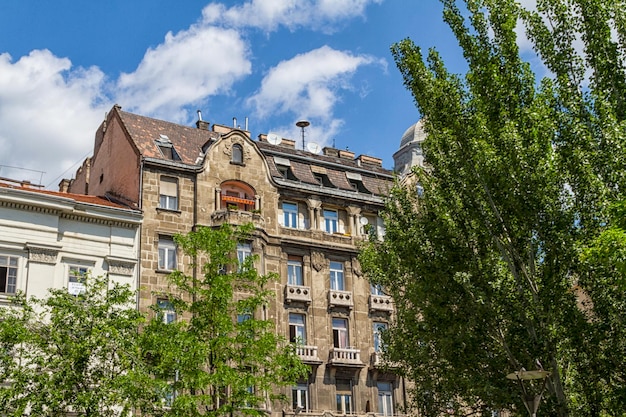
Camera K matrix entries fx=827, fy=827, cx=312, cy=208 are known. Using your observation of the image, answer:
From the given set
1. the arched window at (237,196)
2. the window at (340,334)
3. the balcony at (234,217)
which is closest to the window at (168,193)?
the balcony at (234,217)

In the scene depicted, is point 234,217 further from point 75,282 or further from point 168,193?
point 75,282

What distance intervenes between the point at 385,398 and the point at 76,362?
1609 centimetres

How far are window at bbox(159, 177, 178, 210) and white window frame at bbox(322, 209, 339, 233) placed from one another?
6.98m

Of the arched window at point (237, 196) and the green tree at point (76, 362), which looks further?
the arched window at point (237, 196)

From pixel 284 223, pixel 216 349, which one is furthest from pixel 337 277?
pixel 216 349

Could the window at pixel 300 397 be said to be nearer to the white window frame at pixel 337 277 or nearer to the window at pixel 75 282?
the white window frame at pixel 337 277

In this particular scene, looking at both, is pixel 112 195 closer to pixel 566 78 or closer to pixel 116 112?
pixel 116 112

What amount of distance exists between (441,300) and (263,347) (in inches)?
212

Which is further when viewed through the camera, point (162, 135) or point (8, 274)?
point (162, 135)

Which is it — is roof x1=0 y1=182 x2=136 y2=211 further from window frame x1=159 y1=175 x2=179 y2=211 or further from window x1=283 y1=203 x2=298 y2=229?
window x1=283 y1=203 x2=298 y2=229

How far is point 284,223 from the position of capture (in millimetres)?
35469

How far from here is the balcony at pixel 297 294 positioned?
34.0m

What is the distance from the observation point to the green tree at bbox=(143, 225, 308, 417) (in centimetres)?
2262

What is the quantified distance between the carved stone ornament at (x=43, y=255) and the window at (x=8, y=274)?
567 millimetres
